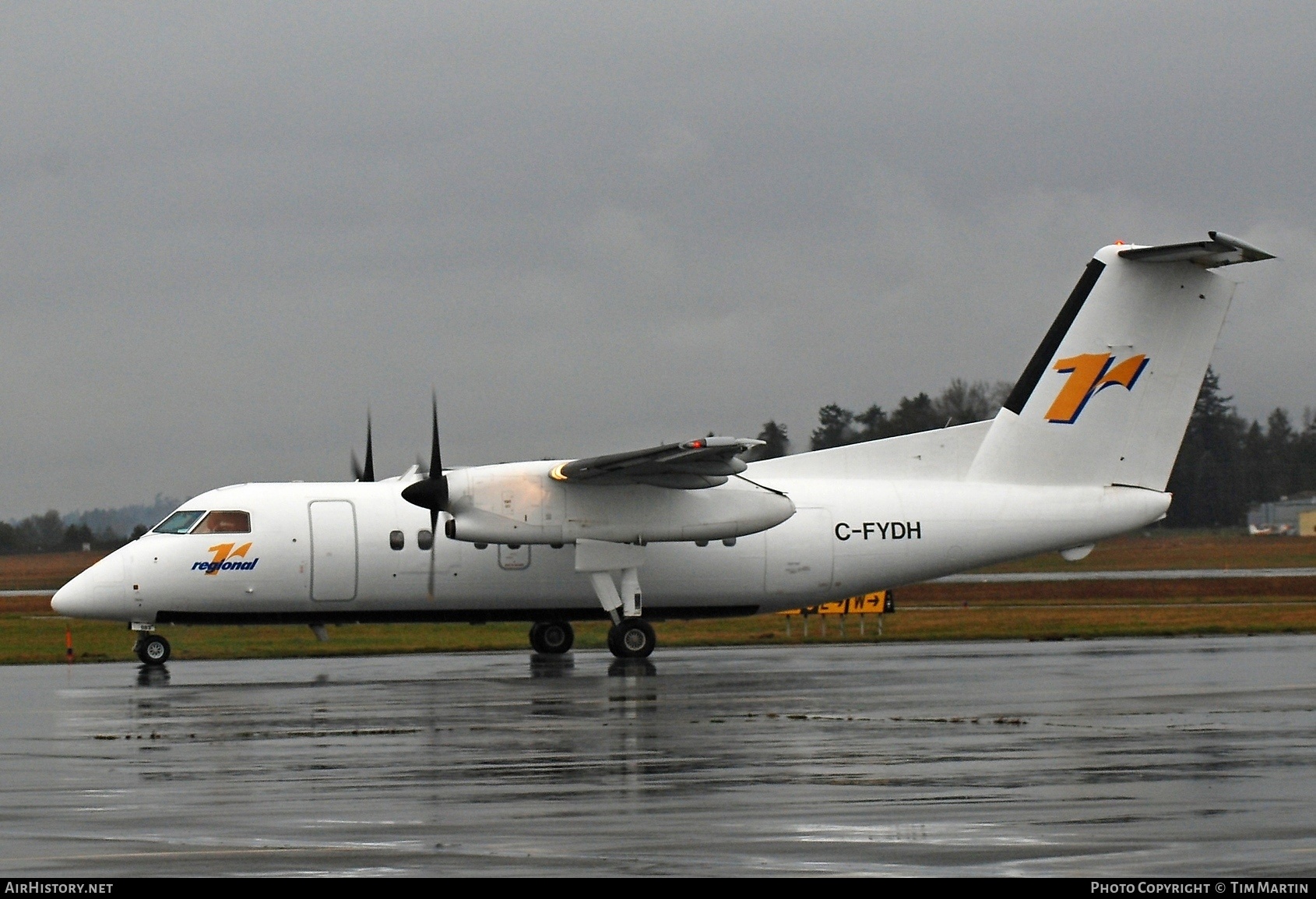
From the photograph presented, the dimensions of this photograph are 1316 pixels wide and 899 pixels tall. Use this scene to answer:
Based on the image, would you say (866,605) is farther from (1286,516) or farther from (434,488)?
(1286,516)

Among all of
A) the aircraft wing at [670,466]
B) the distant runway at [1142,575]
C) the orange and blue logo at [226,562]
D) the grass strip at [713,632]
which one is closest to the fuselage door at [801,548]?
the aircraft wing at [670,466]

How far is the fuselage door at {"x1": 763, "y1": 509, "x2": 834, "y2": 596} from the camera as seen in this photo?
909 inches

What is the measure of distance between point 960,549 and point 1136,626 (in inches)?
286

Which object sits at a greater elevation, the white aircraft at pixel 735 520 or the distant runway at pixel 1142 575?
the white aircraft at pixel 735 520

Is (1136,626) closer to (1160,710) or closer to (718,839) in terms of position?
(1160,710)

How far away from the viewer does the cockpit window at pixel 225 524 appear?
73.2 ft

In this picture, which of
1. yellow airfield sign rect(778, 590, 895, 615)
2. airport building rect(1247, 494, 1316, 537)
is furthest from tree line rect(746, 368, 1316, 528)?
yellow airfield sign rect(778, 590, 895, 615)

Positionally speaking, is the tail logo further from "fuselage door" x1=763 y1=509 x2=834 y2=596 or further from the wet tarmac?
the wet tarmac

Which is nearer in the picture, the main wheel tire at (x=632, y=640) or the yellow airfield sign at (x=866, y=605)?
the main wheel tire at (x=632, y=640)

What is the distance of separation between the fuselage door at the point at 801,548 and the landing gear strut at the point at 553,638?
330cm

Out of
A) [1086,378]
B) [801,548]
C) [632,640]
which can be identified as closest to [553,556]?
[632,640]

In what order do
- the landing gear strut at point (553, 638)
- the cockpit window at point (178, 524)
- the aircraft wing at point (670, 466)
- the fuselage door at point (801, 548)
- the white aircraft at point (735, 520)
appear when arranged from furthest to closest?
the landing gear strut at point (553, 638)
the fuselage door at point (801, 548)
the cockpit window at point (178, 524)
the white aircraft at point (735, 520)
the aircraft wing at point (670, 466)

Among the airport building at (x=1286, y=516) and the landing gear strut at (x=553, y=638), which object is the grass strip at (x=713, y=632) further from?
the airport building at (x=1286, y=516)
